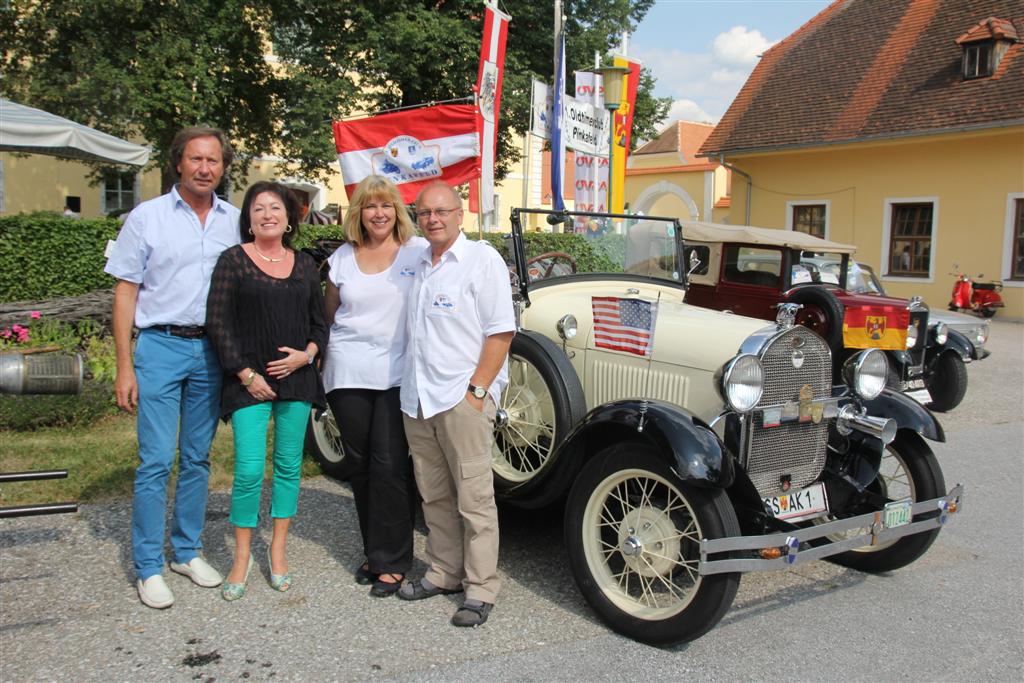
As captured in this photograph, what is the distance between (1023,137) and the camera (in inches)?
654

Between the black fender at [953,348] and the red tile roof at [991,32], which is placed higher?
the red tile roof at [991,32]

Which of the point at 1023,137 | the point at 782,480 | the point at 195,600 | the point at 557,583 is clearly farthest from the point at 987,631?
the point at 1023,137

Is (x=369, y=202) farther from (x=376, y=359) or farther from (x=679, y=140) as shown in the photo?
(x=679, y=140)

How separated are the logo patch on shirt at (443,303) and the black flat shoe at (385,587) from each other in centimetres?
121

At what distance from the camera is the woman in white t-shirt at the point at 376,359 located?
138 inches

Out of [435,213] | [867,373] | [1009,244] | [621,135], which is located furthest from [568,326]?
[1009,244]

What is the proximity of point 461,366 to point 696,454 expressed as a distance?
0.97m

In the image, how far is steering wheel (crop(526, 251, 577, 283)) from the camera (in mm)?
4805

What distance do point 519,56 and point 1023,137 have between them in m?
11.0

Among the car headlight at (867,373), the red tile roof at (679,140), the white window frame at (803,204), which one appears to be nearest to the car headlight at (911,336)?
the car headlight at (867,373)

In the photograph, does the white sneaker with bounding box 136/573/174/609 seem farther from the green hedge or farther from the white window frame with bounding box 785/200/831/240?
the white window frame with bounding box 785/200/831/240

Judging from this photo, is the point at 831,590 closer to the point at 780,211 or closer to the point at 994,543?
the point at 994,543

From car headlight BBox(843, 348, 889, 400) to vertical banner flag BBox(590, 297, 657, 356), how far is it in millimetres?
909

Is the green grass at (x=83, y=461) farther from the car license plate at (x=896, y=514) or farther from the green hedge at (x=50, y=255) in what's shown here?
the green hedge at (x=50, y=255)
